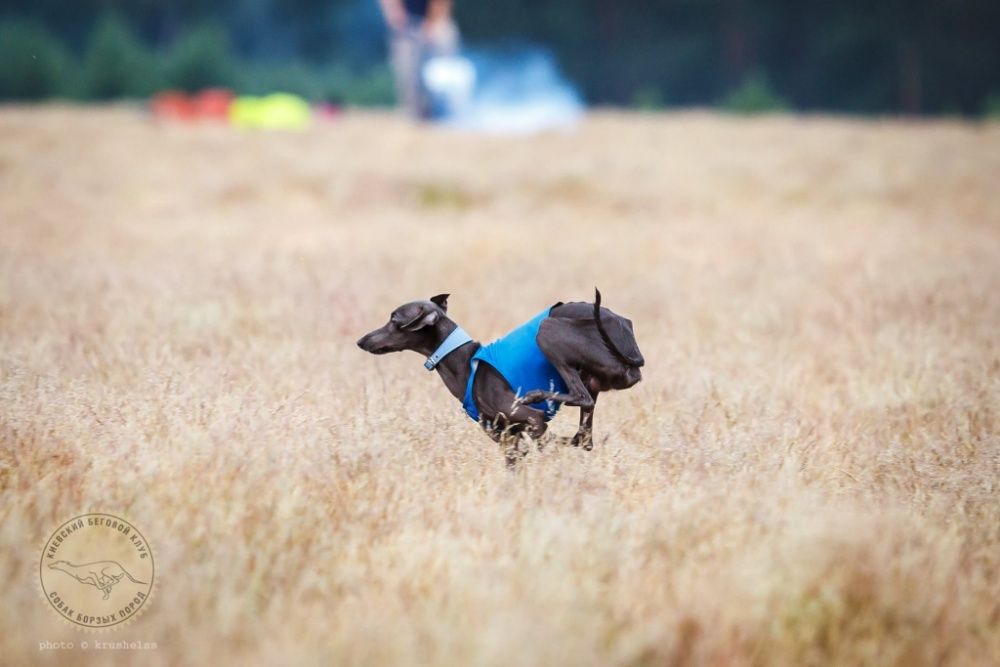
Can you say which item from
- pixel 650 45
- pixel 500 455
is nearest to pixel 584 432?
pixel 500 455

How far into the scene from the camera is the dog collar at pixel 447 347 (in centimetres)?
480

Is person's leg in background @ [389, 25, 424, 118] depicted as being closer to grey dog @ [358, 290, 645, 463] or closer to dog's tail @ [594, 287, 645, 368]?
grey dog @ [358, 290, 645, 463]

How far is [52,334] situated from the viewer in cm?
723

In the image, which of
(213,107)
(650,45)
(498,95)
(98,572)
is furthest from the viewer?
(650,45)

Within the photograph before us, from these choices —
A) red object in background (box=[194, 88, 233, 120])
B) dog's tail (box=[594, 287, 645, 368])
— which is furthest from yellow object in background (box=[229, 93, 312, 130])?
dog's tail (box=[594, 287, 645, 368])

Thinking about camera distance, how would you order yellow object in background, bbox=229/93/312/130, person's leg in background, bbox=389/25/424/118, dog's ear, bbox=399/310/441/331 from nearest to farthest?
dog's ear, bbox=399/310/441/331 → person's leg in background, bbox=389/25/424/118 → yellow object in background, bbox=229/93/312/130

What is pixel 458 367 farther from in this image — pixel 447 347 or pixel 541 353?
pixel 541 353

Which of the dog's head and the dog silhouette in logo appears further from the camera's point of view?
the dog's head

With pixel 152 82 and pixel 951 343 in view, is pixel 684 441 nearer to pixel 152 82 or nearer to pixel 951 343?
pixel 951 343

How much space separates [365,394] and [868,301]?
5.25 metres

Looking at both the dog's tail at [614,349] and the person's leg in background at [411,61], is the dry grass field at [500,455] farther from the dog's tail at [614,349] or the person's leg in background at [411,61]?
the person's leg in background at [411,61]

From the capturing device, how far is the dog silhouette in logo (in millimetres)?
3574

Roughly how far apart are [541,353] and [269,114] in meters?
19.6

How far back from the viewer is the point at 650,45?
5088 centimetres
